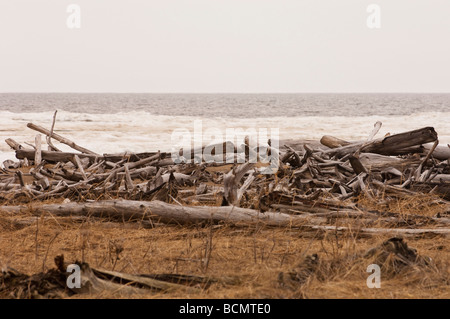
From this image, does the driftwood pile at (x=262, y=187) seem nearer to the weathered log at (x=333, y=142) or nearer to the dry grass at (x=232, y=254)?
the weathered log at (x=333, y=142)

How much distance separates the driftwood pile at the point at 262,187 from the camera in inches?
257

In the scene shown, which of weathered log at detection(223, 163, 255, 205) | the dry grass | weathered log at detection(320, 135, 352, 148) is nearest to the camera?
the dry grass

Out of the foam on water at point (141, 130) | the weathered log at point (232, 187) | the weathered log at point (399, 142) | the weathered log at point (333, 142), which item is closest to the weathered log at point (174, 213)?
the weathered log at point (232, 187)

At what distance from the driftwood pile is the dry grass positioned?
21cm

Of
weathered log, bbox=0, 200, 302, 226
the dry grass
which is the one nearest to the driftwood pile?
weathered log, bbox=0, 200, 302, 226

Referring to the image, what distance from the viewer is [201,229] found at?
6457 millimetres

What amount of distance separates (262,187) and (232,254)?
1595 mm

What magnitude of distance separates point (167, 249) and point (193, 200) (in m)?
2.23

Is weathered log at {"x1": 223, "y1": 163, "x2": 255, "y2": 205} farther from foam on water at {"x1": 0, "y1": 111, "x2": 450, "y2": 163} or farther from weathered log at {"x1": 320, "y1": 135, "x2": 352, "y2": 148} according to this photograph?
foam on water at {"x1": 0, "y1": 111, "x2": 450, "y2": 163}

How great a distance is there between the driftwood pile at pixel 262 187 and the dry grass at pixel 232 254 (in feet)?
0.68

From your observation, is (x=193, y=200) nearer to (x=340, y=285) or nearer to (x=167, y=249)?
(x=167, y=249)

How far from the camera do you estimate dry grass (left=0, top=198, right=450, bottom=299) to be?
430 cm

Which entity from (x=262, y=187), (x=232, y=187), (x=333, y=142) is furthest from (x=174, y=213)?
(x=333, y=142)
